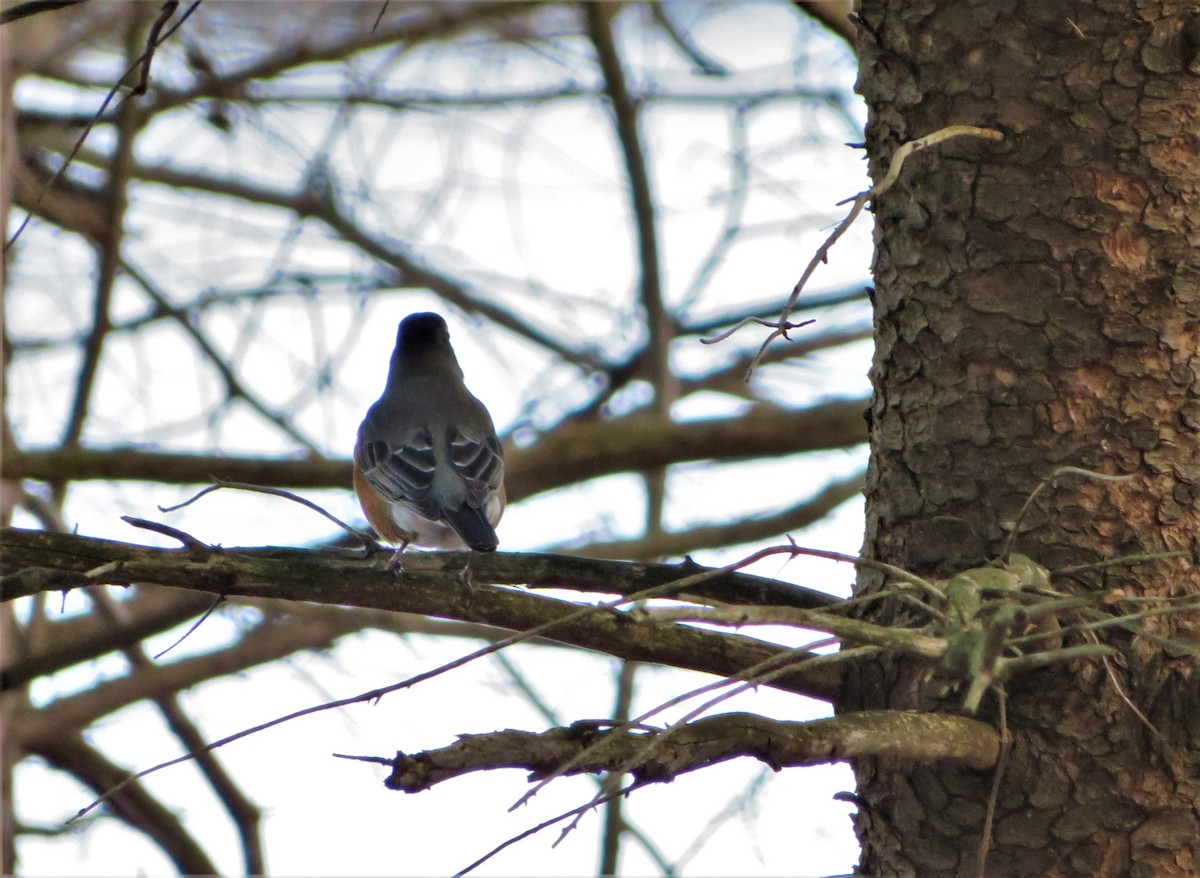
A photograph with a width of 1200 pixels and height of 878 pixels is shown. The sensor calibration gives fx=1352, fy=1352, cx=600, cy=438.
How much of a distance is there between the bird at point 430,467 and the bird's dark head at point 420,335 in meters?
0.24

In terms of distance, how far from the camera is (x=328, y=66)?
5.91m

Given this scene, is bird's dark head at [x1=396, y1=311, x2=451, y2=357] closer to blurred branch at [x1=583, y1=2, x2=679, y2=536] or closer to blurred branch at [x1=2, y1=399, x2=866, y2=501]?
blurred branch at [x1=2, y1=399, x2=866, y2=501]

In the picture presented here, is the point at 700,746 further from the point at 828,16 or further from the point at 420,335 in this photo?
the point at 420,335

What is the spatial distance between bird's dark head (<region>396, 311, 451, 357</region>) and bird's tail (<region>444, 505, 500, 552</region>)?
1.71 meters

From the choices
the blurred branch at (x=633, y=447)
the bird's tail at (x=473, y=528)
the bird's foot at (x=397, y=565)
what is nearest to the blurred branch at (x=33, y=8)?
the bird's foot at (x=397, y=565)

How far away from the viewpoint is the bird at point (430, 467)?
4.34 meters

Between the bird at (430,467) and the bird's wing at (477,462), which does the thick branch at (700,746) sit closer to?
the bird at (430,467)

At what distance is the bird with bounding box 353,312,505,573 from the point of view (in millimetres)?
4336

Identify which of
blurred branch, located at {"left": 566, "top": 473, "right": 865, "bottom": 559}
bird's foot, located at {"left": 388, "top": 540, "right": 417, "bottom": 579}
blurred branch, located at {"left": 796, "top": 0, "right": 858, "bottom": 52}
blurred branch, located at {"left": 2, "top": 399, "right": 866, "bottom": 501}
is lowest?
bird's foot, located at {"left": 388, "top": 540, "right": 417, "bottom": 579}

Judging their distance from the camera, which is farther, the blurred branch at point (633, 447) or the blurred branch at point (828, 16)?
the blurred branch at point (633, 447)

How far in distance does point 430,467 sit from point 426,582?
2.43m

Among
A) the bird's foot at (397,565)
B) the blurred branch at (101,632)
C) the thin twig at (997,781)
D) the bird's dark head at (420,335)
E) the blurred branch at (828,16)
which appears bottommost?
the thin twig at (997,781)

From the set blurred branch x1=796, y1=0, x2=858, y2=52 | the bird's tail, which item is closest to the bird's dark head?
the bird's tail

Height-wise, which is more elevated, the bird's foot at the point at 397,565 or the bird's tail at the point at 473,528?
the bird's tail at the point at 473,528
